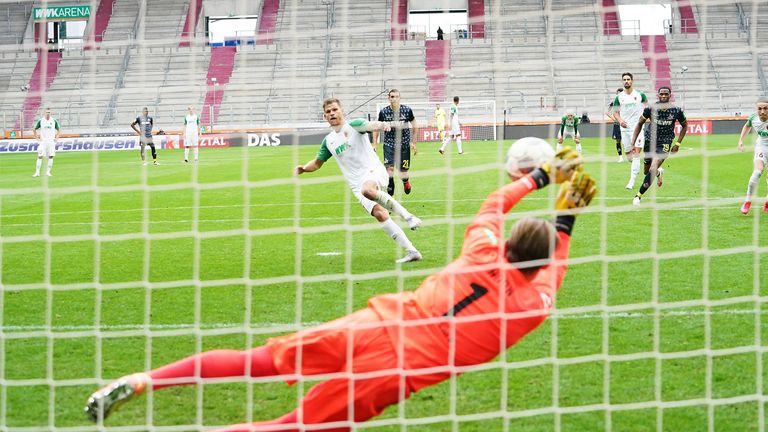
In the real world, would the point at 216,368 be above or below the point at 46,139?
below

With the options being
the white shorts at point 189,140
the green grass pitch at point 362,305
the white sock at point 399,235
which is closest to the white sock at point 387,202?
the white sock at point 399,235

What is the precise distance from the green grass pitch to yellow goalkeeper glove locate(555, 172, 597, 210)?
4.31ft

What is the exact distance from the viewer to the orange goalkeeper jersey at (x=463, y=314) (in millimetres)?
3783

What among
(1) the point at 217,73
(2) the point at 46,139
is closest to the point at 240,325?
(2) the point at 46,139

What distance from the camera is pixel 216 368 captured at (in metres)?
3.91

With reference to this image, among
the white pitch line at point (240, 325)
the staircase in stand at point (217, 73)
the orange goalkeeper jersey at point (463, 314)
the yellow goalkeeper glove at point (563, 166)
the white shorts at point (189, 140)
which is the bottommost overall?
the white pitch line at point (240, 325)

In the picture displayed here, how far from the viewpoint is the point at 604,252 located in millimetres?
9375

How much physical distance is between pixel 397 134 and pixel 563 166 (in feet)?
32.3

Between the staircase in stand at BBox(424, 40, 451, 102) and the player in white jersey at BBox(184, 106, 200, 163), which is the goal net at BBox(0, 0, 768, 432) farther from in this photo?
the staircase in stand at BBox(424, 40, 451, 102)

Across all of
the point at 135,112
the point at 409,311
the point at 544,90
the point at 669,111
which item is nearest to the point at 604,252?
the point at 669,111

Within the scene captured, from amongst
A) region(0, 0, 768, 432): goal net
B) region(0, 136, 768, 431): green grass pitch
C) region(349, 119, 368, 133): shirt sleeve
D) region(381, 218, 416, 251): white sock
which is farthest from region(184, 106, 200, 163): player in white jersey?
region(381, 218, 416, 251): white sock

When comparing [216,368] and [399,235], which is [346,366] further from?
[399,235]

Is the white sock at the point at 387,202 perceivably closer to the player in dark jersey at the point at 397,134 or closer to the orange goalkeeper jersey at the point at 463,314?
the player in dark jersey at the point at 397,134

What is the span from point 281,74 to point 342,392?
21401mm
